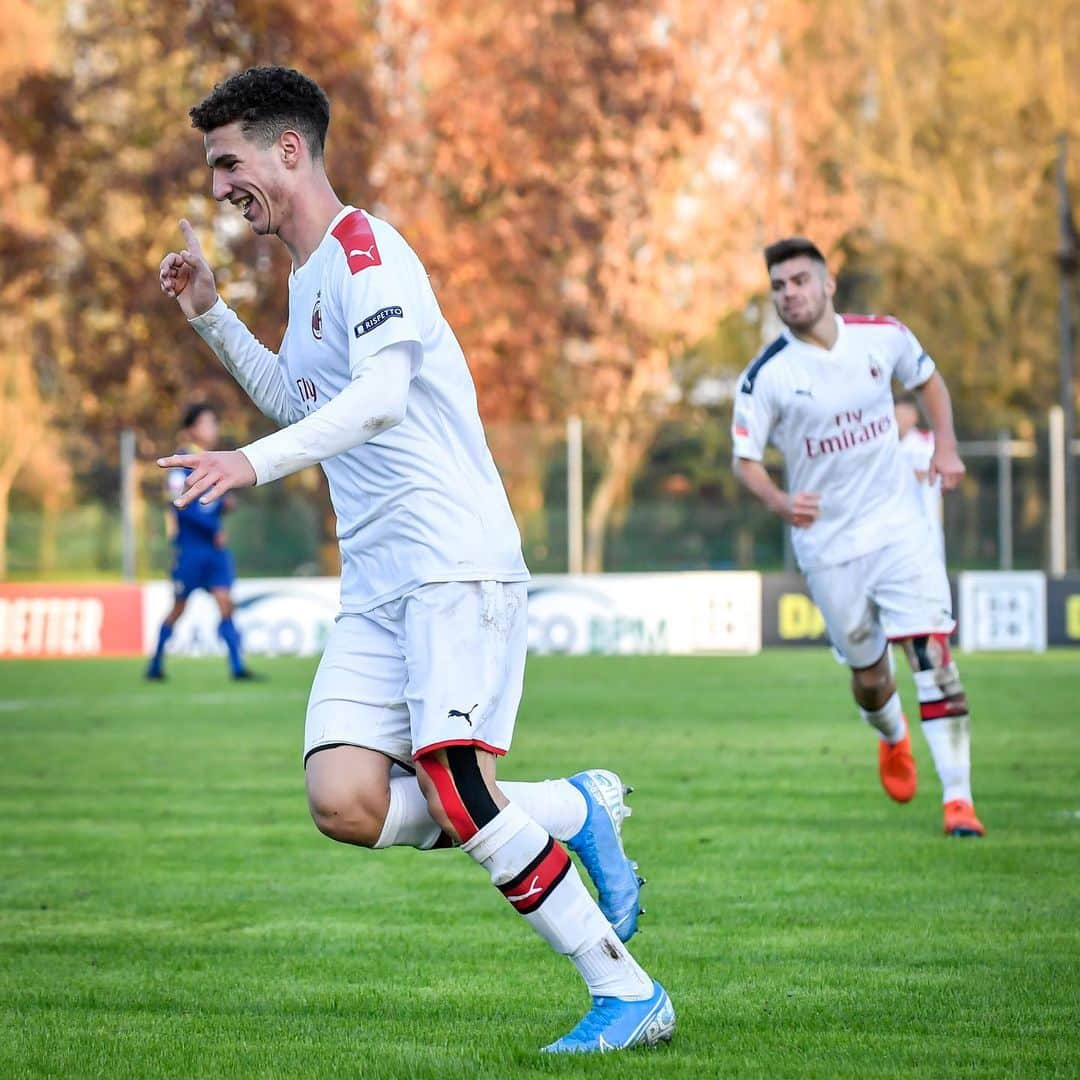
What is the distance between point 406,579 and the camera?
516cm

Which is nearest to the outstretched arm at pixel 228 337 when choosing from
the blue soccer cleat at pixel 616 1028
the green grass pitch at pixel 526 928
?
the green grass pitch at pixel 526 928

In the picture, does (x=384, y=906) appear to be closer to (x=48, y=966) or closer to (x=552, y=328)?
(x=48, y=966)

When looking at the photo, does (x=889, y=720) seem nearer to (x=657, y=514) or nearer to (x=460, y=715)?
(x=460, y=715)

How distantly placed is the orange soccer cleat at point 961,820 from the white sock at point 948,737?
1.2 inches

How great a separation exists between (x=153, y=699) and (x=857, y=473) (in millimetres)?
10267

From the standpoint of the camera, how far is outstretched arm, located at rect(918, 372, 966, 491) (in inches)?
359

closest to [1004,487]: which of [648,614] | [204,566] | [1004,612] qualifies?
[1004,612]

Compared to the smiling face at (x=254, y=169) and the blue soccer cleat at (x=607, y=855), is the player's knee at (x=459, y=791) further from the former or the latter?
the smiling face at (x=254, y=169)

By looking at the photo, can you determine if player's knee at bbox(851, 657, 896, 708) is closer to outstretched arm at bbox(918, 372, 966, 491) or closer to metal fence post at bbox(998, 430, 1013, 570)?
outstretched arm at bbox(918, 372, 966, 491)

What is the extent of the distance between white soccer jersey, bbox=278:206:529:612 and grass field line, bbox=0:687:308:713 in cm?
1276

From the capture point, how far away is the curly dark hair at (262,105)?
16.9ft

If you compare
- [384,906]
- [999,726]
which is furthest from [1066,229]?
[384,906]

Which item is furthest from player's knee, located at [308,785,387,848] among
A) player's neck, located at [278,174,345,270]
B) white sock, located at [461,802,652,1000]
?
player's neck, located at [278,174,345,270]

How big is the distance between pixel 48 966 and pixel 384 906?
148 cm
